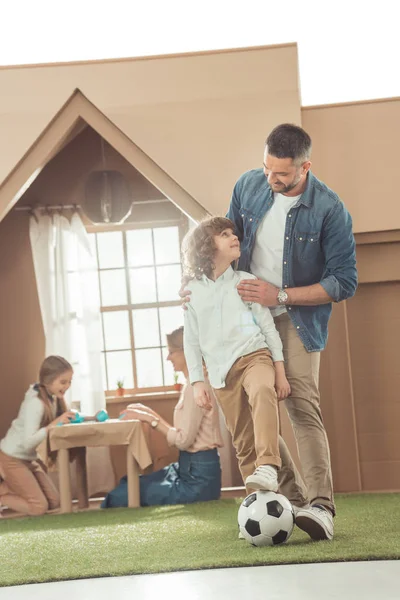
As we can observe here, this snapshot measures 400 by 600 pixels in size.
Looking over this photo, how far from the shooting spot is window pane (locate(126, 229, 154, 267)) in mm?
8664

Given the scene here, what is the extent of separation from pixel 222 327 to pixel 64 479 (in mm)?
2834

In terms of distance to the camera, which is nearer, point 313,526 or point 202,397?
point 313,526

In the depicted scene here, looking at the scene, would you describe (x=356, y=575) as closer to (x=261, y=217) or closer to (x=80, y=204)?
(x=261, y=217)

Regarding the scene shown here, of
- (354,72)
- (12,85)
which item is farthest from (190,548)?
(354,72)

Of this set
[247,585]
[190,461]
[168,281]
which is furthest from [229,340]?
[168,281]

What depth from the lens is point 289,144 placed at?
412 cm

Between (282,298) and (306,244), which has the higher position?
(306,244)

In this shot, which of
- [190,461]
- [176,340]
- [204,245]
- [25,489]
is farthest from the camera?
[25,489]

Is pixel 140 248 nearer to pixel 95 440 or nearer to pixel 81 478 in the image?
pixel 81 478

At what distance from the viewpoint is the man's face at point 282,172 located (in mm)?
4145

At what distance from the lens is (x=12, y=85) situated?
6.62 meters

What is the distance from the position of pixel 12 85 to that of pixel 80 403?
2960 millimetres

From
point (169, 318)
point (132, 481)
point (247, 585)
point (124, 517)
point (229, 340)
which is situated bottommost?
point (124, 517)

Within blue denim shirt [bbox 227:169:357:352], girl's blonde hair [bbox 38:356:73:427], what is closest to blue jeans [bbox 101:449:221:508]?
girl's blonde hair [bbox 38:356:73:427]
